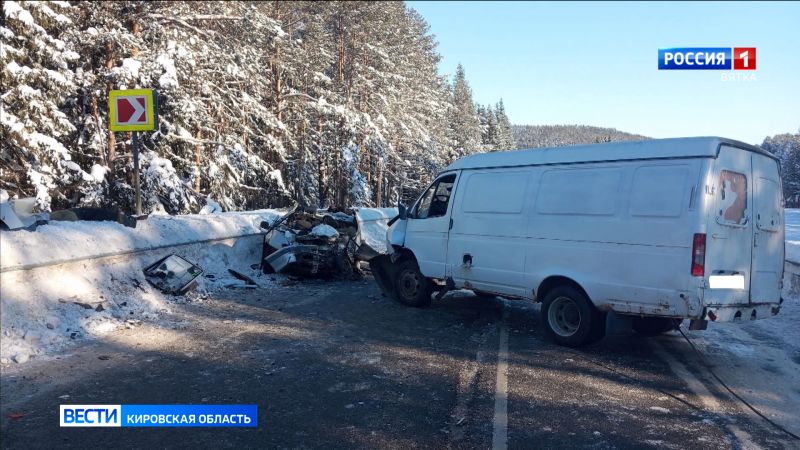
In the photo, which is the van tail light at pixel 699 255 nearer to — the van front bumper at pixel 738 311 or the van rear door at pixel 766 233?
the van front bumper at pixel 738 311

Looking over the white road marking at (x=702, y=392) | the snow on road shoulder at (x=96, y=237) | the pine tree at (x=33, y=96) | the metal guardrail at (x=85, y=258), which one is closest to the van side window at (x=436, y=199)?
the white road marking at (x=702, y=392)

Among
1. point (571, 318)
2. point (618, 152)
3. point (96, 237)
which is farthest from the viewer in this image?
point (96, 237)

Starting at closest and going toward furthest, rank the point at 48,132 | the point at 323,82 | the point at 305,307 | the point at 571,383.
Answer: the point at 571,383
the point at 305,307
the point at 48,132
the point at 323,82

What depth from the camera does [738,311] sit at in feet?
20.5

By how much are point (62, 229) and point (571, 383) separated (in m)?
7.25

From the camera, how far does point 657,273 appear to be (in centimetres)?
616

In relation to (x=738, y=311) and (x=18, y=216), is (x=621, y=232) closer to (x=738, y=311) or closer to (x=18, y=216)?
(x=738, y=311)

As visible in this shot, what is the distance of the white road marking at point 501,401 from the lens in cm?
420

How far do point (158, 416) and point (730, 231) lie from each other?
241 inches

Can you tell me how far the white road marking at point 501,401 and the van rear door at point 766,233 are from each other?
295 cm

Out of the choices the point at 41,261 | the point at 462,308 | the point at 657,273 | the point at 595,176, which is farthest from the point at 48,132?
the point at 657,273

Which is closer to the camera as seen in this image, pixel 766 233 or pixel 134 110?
pixel 766 233

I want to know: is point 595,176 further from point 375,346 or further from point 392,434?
point 392,434

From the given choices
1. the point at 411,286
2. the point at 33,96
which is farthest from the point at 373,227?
the point at 33,96
